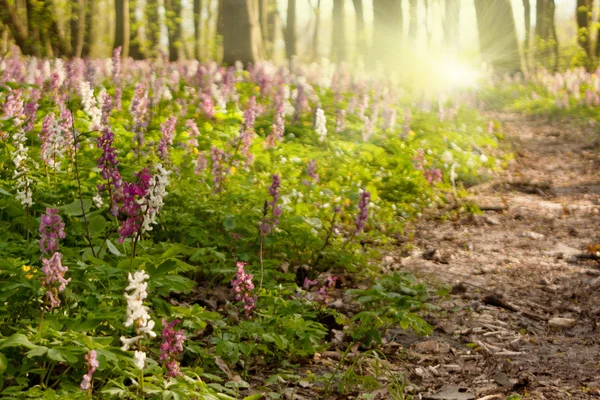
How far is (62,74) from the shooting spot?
8.73 metres

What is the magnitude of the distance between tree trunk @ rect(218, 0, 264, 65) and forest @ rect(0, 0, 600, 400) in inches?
3.6

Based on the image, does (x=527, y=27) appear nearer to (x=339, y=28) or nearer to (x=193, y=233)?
(x=339, y=28)

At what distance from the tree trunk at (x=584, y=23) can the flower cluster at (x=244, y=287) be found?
17553mm

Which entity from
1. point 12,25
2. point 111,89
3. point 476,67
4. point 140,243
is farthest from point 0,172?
point 476,67

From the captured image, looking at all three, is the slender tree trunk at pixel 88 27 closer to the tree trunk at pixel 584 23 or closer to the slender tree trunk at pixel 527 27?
the tree trunk at pixel 584 23

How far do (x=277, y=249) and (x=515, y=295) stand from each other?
6.24 feet

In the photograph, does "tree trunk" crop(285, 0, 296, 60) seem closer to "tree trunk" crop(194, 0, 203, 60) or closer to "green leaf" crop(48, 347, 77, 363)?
"tree trunk" crop(194, 0, 203, 60)

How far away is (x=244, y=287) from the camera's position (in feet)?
12.4

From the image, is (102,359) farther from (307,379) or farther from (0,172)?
(0,172)

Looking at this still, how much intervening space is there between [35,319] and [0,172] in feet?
9.42

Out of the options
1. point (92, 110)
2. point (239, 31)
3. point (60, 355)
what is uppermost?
point (239, 31)

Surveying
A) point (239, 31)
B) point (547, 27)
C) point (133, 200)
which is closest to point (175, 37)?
point (239, 31)

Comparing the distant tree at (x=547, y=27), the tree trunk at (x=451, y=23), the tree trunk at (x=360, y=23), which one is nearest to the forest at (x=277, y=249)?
the tree trunk at (x=360, y=23)

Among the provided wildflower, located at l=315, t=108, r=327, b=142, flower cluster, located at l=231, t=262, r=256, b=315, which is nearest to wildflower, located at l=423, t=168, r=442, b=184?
wildflower, located at l=315, t=108, r=327, b=142
